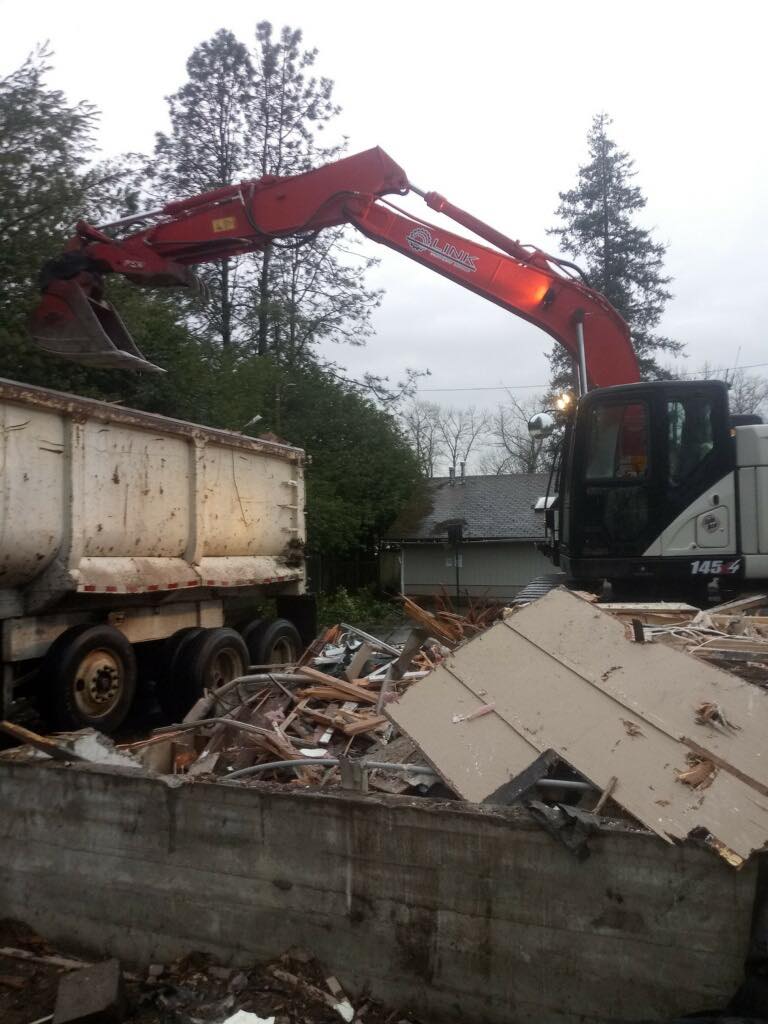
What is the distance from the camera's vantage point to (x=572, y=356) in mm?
9547

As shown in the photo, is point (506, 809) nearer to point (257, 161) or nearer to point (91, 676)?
point (91, 676)

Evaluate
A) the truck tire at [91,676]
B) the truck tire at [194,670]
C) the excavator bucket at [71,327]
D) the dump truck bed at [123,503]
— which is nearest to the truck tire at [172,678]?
the truck tire at [194,670]

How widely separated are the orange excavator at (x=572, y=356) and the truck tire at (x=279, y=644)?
322cm

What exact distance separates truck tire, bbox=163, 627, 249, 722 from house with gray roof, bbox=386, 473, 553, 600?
1933cm

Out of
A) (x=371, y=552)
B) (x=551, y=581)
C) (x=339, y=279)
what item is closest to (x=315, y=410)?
(x=339, y=279)

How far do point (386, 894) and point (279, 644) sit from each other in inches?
273

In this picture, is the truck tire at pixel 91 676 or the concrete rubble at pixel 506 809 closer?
the concrete rubble at pixel 506 809

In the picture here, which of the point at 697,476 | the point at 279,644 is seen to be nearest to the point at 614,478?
the point at 697,476

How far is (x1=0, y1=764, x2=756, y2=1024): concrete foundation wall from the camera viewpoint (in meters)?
3.12

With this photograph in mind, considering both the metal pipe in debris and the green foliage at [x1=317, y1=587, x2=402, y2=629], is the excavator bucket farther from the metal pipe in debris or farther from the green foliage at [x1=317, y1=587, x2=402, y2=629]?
the green foliage at [x1=317, y1=587, x2=402, y2=629]

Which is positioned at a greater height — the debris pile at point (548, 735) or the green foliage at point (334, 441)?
the green foliage at point (334, 441)

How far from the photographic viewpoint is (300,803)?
12.0 feet

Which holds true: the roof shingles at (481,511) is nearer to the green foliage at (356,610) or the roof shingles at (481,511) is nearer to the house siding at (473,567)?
the house siding at (473,567)

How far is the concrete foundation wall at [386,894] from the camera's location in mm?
3123
